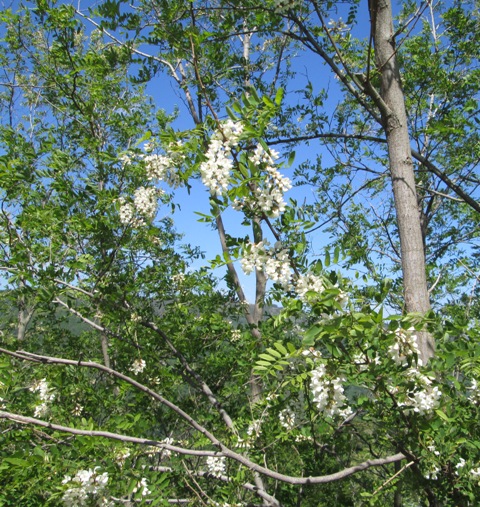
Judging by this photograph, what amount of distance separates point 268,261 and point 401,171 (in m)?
1.09

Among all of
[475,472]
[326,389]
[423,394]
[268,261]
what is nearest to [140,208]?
[268,261]

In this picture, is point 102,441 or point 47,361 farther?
point 102,441

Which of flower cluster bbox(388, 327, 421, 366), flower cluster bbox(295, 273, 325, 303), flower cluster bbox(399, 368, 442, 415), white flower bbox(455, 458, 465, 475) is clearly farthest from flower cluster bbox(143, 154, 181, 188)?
white flower bbox(455, 458, 465, 475)

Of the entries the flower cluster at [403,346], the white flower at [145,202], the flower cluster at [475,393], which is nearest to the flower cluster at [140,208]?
the white flower at [145,202]

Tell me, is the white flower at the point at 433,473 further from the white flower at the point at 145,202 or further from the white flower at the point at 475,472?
the white flower at the point at 145,202

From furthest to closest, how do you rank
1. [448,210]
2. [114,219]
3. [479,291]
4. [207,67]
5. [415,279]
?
1. [448,210]
2. [479,291]
3. [207,67]
4. [114,219]
5. [415,279]

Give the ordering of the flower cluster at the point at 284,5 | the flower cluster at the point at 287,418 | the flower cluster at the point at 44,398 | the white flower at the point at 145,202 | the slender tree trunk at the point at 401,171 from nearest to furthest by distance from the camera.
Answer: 1. the slender tree trunk at the point at 401,171
2. the flower cluster at the point at 284,5
3. the flower cluster at the point at 287,418
4. the white flower at the point at 145,202
5. the flower cluster at the point at 44,398

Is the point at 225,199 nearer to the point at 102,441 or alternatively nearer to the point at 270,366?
the point at 270,366

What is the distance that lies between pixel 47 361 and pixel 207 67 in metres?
3.06

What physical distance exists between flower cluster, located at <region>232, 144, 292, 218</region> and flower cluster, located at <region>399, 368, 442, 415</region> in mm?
817

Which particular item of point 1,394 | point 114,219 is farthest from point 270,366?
point 114,219

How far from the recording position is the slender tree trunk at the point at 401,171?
6.73 ft

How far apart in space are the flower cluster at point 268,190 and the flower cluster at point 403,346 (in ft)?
2.15

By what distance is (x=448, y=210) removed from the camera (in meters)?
7.06
